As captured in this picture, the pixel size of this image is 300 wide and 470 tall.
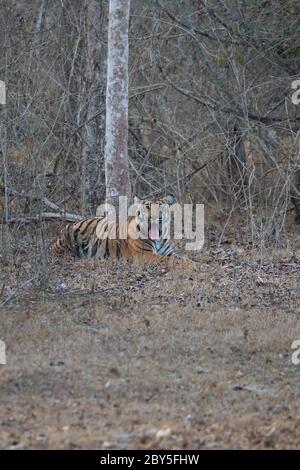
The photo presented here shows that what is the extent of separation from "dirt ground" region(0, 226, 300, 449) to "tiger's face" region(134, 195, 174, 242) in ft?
4.15

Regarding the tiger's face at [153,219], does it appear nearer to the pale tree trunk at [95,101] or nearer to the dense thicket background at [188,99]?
the dense thicket background at [188,99]

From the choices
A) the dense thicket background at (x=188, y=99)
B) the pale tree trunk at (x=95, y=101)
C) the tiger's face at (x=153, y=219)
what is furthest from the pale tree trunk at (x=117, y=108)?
the pale tree trunk at (x=95, y=101)

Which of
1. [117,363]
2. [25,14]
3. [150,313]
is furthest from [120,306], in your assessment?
[25,14]

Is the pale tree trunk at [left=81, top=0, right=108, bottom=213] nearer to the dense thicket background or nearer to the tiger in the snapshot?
the dense thicket background

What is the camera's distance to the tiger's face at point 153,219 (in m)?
12.3

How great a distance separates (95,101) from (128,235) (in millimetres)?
2396

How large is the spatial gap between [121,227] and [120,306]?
3323mm

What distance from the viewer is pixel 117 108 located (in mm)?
11539

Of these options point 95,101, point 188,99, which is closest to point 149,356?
point 95,101

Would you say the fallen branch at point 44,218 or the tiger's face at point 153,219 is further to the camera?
the tiger's face at point 153,219

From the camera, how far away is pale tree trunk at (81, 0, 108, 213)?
13305mm

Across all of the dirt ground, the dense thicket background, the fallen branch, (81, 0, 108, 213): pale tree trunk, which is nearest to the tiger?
the fallen branch

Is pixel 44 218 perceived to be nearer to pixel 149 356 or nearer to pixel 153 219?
pixel 153 219

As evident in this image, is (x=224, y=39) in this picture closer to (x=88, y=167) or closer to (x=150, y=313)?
(x=88, y=167)
